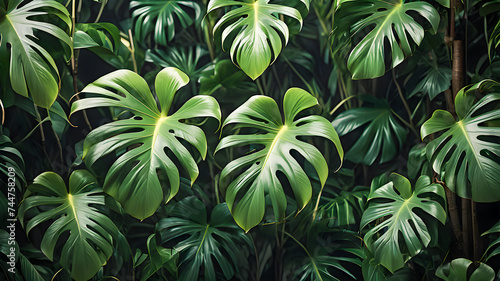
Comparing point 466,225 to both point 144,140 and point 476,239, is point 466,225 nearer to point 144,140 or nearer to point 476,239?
point 476,239

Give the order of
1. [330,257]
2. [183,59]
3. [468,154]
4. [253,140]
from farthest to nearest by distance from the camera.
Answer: [183,59] < [330,257] < [253,140] < [468,154]

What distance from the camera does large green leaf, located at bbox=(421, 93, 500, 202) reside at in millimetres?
1076

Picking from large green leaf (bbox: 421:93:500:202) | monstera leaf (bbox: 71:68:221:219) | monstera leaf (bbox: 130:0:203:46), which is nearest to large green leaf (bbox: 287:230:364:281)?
large green leaf (bbox: 421:93:500:202)

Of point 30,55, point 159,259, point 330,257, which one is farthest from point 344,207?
point 30,55

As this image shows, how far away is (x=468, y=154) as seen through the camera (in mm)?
1114

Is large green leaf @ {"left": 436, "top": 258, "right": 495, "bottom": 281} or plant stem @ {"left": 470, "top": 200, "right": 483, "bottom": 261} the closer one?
large green leaf @ {"left": 436, "top": 258, "right": 495, "bottom": 281}

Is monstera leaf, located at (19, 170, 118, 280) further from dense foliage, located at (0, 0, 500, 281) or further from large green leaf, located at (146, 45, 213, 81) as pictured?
large green leaf, located at (146, 45, 213, 81)

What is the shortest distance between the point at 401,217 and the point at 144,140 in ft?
2.46

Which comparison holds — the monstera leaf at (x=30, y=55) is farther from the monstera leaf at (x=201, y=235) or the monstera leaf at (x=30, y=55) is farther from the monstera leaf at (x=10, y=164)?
the monstera leaf at (x=201, y=235)

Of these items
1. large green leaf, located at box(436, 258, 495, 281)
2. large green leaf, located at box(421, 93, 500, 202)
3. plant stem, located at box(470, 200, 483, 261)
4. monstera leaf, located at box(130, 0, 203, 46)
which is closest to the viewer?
large green leaf, located at box(421, 93, 500, 202)

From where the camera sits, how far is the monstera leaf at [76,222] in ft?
3.93

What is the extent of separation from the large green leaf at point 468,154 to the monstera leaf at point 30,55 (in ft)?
3.45

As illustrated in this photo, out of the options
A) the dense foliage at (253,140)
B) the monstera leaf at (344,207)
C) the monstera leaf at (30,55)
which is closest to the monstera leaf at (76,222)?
the dense foliage at (253,140)

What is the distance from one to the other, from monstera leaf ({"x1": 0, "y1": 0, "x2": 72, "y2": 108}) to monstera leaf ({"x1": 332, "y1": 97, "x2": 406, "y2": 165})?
0.87 metres
